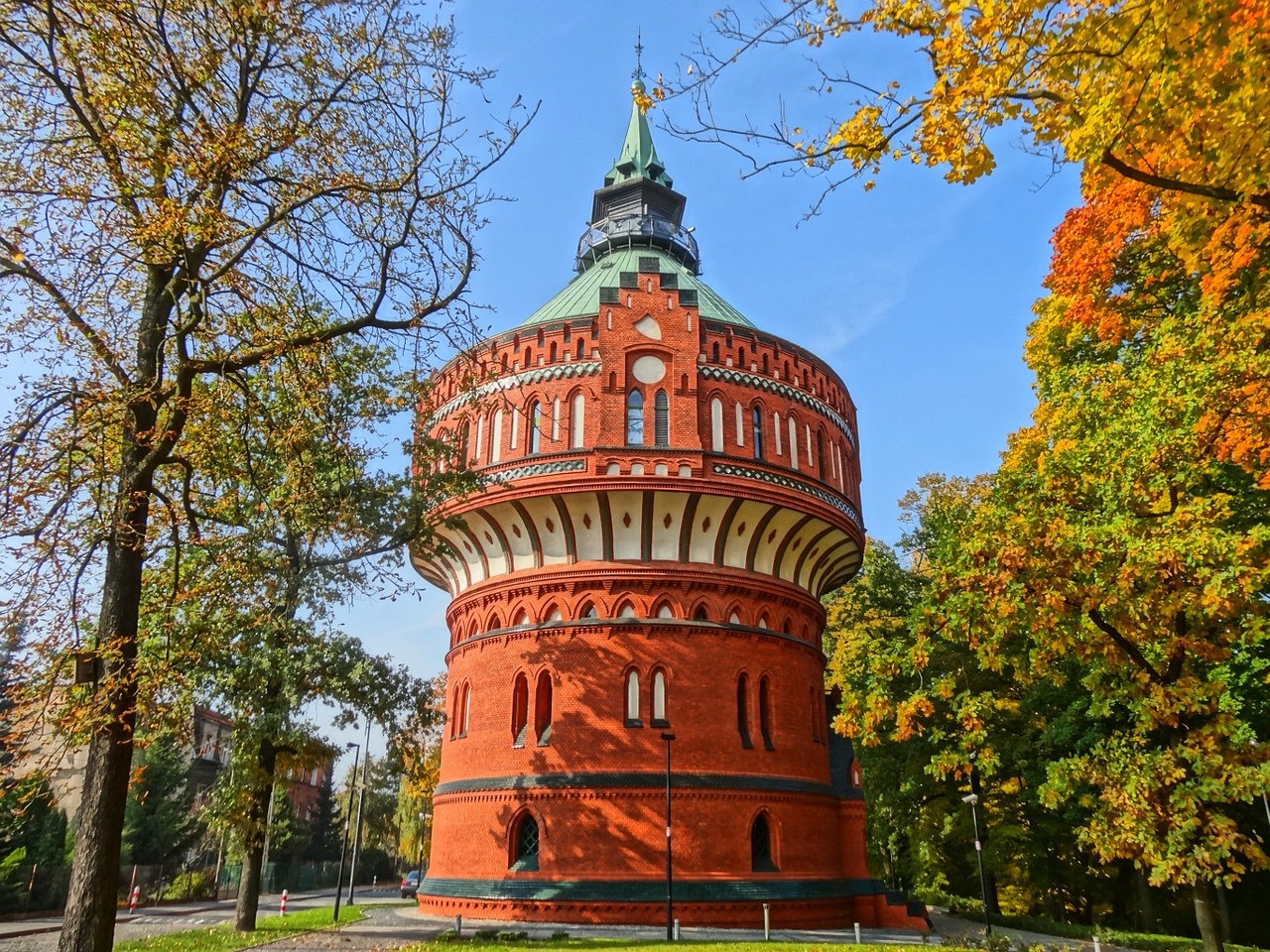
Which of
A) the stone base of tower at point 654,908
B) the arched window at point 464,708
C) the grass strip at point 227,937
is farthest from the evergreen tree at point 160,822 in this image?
the stone base of tower at point 654,908

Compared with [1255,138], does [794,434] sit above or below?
above

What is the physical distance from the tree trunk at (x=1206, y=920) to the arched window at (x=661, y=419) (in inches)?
484

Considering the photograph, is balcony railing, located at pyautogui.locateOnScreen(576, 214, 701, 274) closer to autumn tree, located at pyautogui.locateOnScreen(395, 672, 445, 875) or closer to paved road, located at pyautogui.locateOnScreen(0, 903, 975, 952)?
autumn tree, located at pyautogui.locateOnScreen(395, 672, 445, 875)

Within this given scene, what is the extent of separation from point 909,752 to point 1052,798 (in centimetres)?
1337

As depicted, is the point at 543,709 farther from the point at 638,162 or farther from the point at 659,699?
the point at 638,162

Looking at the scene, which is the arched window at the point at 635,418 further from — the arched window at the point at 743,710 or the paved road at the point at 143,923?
the paved road at the point at 143,923

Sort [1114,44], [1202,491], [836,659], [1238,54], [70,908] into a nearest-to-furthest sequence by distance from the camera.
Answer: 1. [1238,54]
2. [1114,44]
3. [70,908]
4. [1202,491]
5. [836,659]

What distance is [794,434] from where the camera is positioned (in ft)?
70.5

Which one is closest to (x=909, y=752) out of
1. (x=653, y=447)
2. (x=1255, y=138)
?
(x=653, y=447)

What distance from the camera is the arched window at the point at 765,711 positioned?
1975 centimetres

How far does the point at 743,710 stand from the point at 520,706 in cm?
499

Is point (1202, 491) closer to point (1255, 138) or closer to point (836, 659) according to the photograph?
point (1255, 138)

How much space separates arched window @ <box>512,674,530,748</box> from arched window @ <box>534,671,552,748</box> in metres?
0.24

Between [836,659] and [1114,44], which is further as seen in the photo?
[836,659]
